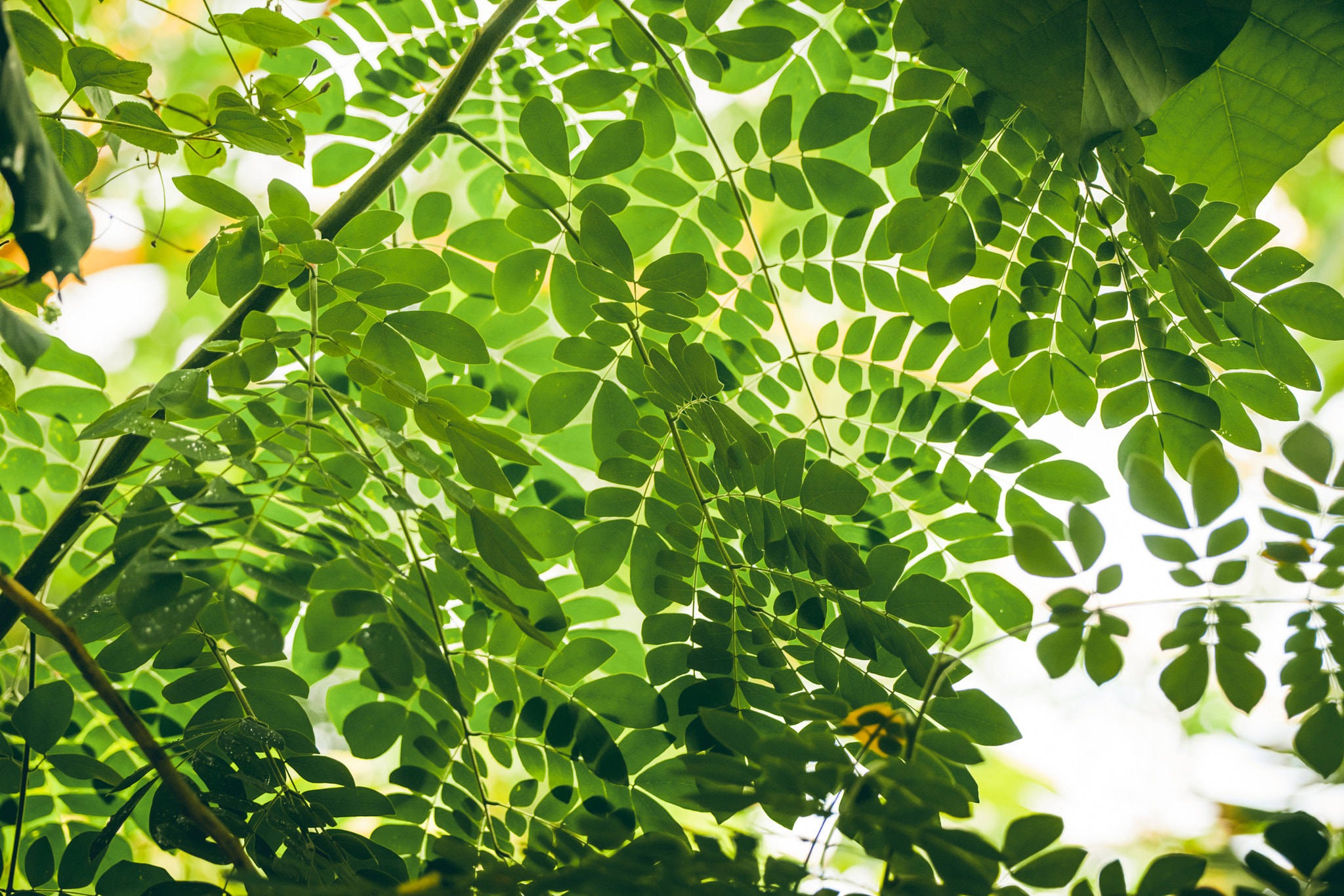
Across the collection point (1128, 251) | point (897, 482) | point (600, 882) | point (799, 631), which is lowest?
point (600, 882)

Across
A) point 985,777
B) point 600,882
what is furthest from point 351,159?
point 985,777

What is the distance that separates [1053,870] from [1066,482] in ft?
1.16

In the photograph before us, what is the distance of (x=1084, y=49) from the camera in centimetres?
58

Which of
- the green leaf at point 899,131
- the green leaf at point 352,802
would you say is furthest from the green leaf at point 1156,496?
the green leaf at point 352,802

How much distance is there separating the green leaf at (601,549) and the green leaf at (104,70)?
17.8 inches

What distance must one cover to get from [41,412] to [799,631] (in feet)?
2.34

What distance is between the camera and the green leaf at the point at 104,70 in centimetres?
52

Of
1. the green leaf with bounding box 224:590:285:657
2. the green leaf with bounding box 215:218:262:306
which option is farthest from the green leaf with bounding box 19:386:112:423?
the green leaf with bounding box 224:590:285:657

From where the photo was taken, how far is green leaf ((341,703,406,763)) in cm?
59

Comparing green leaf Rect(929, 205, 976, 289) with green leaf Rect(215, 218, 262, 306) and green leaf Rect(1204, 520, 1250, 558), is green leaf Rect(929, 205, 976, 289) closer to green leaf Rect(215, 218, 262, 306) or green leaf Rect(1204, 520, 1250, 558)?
green leaf Rect(1204, 520, 1250, 558)

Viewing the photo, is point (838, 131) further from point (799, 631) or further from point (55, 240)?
point (55, 240)

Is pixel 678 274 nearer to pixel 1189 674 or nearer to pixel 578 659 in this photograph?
pixel 578 659

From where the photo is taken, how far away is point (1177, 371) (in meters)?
0.62

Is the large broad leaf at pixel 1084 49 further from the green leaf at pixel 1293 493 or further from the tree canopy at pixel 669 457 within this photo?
the green leaf at pixel 1293 493
